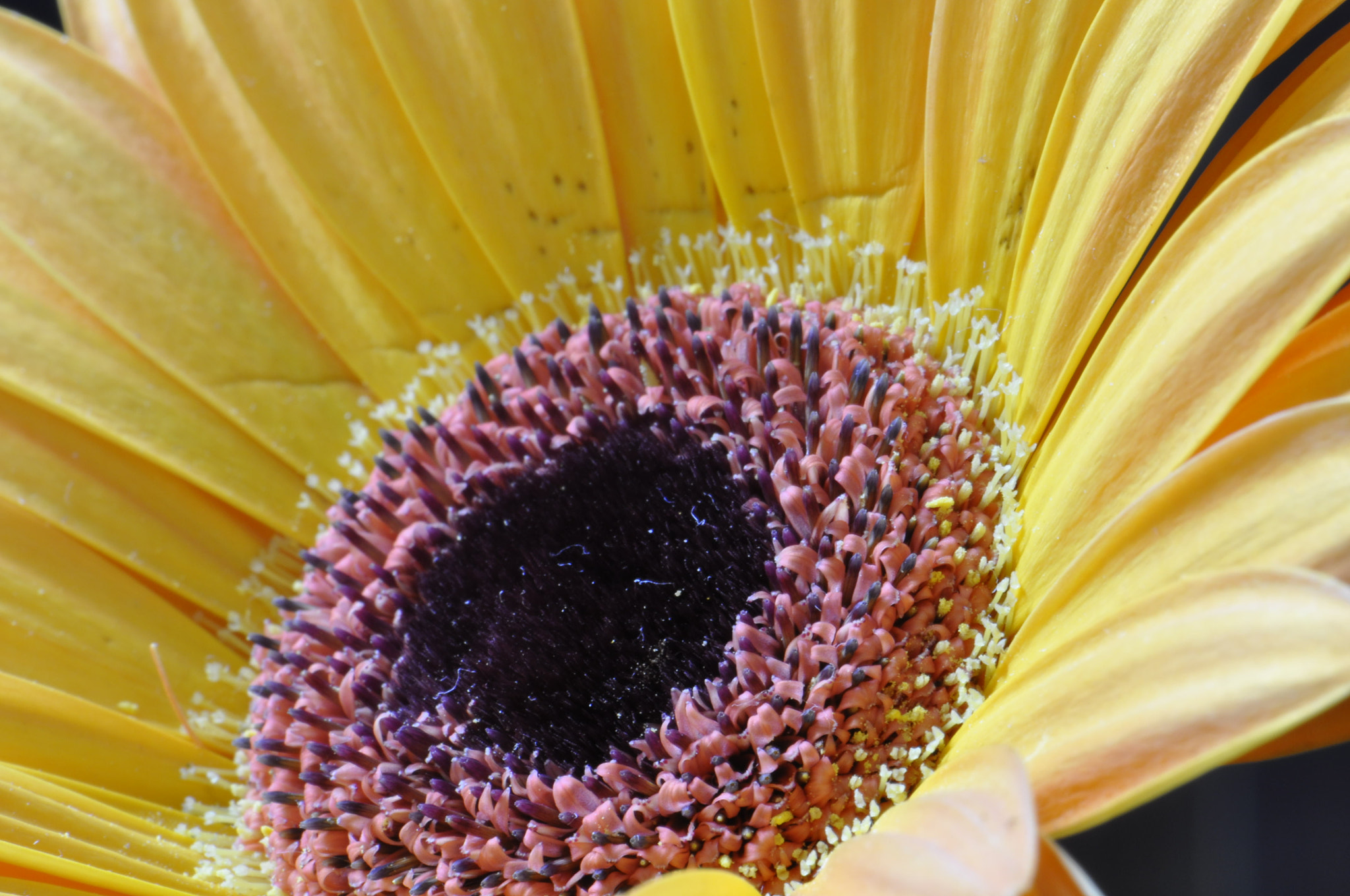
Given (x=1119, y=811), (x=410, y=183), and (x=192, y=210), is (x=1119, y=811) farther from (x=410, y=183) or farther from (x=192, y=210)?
(x=192, y=210)

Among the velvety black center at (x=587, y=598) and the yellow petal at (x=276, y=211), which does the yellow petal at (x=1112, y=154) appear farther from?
the yellow petal at (x=276, y=211)

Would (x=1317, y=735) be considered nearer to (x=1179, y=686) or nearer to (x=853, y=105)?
(x=1179, y=686)

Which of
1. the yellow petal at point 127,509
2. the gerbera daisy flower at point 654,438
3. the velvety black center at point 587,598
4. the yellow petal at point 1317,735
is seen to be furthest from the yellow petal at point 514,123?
the yellow petal at point 1317,735

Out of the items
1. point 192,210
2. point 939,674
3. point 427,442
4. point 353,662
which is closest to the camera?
point 939,674

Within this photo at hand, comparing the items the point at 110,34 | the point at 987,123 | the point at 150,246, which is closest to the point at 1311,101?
the point at 987,123

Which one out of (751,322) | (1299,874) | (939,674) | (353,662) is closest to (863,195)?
(751,322)

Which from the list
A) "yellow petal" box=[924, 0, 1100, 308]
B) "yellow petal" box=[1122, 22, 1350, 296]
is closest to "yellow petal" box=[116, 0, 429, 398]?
"yellow petal" box=[924, 0, 1100, 308]

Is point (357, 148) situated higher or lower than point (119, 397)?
higher
